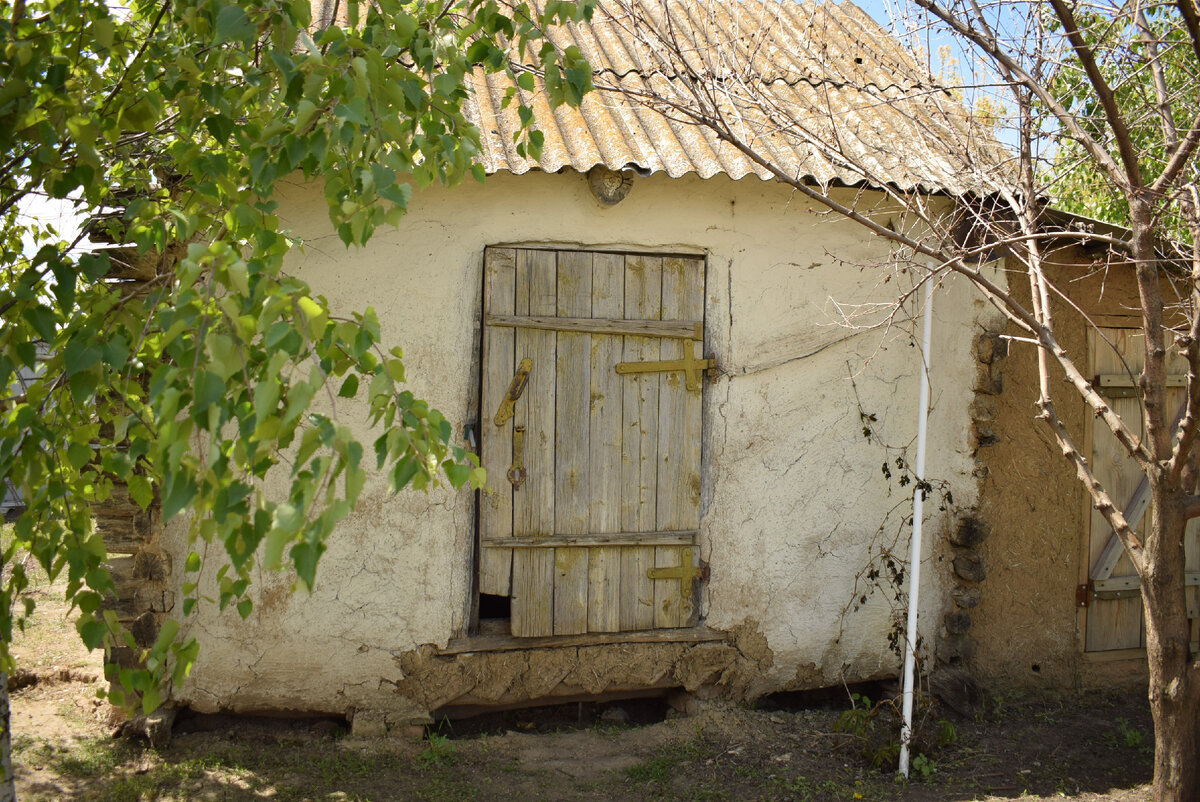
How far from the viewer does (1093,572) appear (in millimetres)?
5008

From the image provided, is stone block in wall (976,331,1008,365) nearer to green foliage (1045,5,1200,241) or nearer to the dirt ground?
green foliage (1045,5,1200,241)

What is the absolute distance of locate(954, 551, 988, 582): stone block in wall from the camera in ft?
15.4

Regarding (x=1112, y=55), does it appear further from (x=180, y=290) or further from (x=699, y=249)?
(x=180, y=290)

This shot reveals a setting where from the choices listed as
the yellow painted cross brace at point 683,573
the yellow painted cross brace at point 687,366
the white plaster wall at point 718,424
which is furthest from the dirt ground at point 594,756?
the yellow painted cross brace at point 687,366

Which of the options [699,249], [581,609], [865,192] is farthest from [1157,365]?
[581,609]

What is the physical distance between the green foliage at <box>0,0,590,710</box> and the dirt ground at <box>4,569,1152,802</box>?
1.76m

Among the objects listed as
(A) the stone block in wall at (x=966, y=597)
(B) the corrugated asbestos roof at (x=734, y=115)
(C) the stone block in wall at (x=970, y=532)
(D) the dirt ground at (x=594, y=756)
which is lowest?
(D) the dirt ground at (x=594, y=756)

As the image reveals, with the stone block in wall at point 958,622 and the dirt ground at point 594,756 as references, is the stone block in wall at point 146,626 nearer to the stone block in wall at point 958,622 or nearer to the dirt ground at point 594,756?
the dirt ground at point 594,756

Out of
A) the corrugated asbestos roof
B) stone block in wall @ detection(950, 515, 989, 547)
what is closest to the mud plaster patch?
stone block in wall @ detection(950, 515, 989, 547)

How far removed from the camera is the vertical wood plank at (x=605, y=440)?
4344 mm

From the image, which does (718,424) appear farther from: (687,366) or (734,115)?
(734,115)

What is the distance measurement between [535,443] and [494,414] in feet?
0.77

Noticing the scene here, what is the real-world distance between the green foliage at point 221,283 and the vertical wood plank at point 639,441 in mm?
1756

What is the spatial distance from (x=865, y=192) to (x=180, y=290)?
3.65 meters
